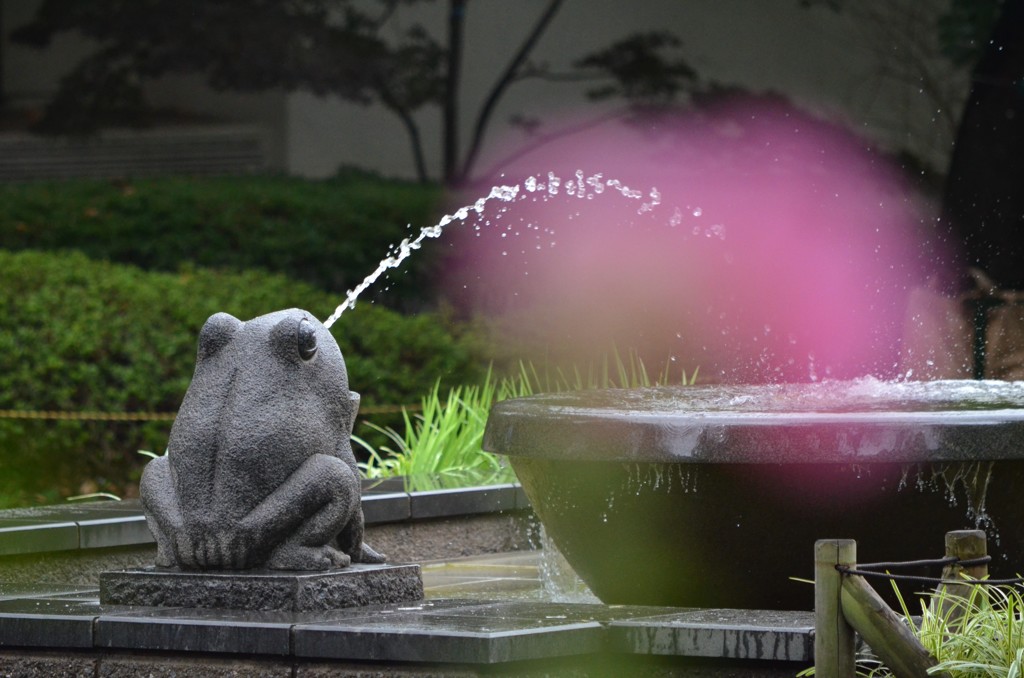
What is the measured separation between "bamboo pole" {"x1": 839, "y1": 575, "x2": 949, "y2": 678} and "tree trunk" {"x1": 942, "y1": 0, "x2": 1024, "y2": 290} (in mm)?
8715

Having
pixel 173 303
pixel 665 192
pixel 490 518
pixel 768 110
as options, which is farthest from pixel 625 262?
pixel 490 518

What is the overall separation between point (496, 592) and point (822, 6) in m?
10.6

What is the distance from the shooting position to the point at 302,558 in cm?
495

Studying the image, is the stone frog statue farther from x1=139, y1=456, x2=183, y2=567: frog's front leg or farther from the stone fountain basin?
the stone fountain basin

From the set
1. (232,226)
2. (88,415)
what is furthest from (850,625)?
(232,226)

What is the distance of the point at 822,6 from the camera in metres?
15.5

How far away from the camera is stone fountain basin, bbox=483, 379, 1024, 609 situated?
481 cm

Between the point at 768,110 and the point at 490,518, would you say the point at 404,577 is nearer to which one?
the point at 490,518

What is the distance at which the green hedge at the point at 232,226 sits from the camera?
43.9 feet

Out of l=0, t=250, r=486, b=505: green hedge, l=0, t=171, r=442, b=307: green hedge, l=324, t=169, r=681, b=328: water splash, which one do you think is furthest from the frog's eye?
l=324, t=169, r=681, b=328: water splash

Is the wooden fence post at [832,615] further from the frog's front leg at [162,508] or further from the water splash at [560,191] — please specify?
the water splash at [560,191]

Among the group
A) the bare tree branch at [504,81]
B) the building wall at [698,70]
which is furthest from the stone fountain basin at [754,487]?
the bare tree branch at [504,81]

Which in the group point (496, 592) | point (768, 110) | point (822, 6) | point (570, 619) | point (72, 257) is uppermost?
point (822, 6)

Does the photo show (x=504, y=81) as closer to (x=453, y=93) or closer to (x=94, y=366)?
(x=453, y=93)
